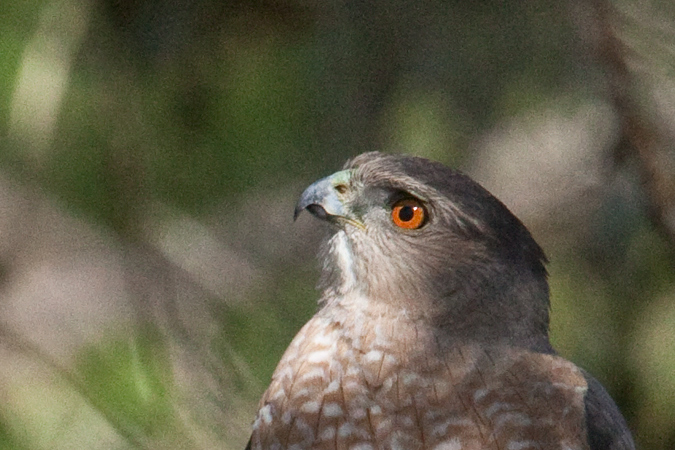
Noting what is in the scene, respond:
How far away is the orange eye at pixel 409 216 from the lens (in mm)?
2963

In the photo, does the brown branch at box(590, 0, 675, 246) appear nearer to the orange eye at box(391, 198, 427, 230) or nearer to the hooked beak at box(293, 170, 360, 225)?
the orange eye at box(391, 198, 427, 230)

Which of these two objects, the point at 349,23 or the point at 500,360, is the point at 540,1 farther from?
the point at 500,360

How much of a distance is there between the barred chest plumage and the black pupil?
28cm

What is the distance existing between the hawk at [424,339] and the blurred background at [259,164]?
293mm

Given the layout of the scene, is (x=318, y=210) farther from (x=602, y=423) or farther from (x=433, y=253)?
(x=602, y=423)

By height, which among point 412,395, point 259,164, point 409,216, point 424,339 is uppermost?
point 259,164

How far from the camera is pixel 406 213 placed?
117 inches

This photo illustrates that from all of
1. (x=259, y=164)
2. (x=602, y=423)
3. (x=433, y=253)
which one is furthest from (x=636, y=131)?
(x=259, y=164)

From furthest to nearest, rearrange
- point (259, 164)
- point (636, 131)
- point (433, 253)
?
point (259, 164) → point (636, 131) → point (433, 253)

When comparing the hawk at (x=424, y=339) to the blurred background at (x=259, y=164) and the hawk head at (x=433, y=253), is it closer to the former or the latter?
the hawk head at (x=433, y=253)

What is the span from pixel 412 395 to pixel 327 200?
0.57 m

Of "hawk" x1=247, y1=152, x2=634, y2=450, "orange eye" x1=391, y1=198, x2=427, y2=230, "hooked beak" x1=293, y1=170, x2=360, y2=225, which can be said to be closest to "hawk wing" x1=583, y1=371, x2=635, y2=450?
"hawk" x1=247, y1=152, x2=634, y2=450

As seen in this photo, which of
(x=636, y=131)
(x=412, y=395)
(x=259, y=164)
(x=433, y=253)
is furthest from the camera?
(x=259, y=164)

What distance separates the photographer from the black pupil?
297 cm
